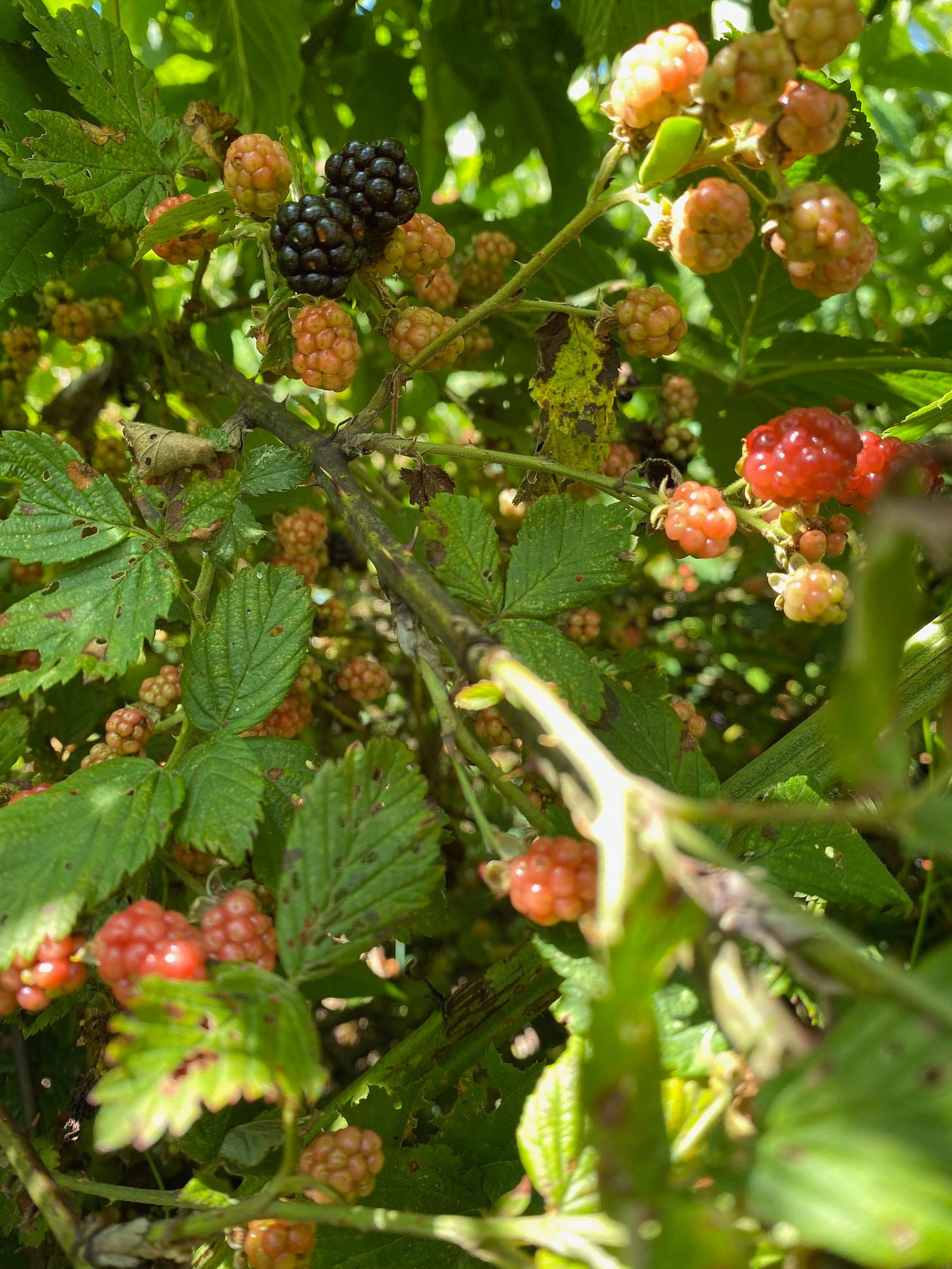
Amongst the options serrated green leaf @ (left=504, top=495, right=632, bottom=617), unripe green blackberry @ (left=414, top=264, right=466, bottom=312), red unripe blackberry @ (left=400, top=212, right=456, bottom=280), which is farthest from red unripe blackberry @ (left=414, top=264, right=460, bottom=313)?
serrated green leaf @ (left=504, top=495, right=632, bottom=617)

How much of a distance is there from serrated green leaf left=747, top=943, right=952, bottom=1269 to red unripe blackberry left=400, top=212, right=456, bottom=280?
84 centimetres

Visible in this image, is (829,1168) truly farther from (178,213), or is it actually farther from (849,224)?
(178,213)

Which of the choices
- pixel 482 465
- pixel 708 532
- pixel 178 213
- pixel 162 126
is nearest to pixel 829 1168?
pixel 708 532

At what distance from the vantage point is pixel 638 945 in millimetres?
500

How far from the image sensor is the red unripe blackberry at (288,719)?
111cm

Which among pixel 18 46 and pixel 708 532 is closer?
pixel 708 532

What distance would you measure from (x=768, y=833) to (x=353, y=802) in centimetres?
39

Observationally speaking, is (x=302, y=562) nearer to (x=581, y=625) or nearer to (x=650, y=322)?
(x=581, y=625)

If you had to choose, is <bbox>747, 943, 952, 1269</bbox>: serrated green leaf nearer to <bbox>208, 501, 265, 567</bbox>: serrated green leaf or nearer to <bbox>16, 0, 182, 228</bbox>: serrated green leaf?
<bbox>208, 501, 265, 567</bbox>: serrated green leaf

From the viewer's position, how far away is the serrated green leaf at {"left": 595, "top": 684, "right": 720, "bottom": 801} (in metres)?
0.92

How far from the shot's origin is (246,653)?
99 centimetres

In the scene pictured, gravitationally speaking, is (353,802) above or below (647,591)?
above

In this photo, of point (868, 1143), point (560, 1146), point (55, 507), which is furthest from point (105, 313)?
point (868, 1143)

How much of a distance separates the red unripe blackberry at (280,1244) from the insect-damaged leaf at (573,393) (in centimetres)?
75
